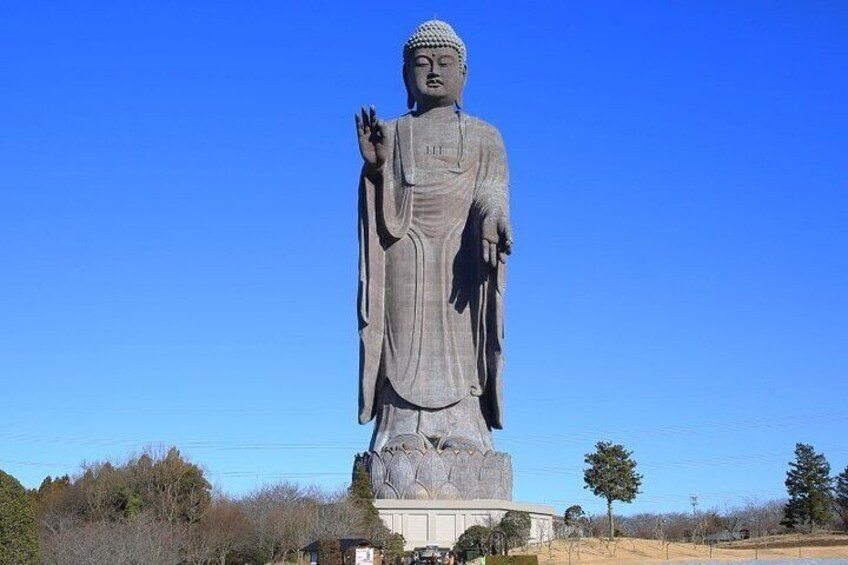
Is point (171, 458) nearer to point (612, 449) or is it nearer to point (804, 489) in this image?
point (612, 449)

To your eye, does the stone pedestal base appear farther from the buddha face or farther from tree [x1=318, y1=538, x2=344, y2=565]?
the buddha face

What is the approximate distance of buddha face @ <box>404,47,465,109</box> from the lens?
28.8m

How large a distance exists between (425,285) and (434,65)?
495cm

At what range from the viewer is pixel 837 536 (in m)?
30.3

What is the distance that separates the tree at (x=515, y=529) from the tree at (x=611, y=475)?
487cm

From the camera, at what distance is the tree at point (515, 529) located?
2448 cm

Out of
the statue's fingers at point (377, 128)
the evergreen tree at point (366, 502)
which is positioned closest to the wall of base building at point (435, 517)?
the evergreen tree at point (366, 502)

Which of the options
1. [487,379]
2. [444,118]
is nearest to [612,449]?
[487,379]

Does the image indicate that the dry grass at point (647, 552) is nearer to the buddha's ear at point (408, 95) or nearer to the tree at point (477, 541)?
the tree at point (477, 541)

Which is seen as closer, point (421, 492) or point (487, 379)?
point (421, 492)

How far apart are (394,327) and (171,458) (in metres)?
5.75

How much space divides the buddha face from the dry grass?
10.1 metres

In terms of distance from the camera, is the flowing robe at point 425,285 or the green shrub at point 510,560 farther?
the flowing robe at point 425,285

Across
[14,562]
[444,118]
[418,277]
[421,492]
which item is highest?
[444,118]
